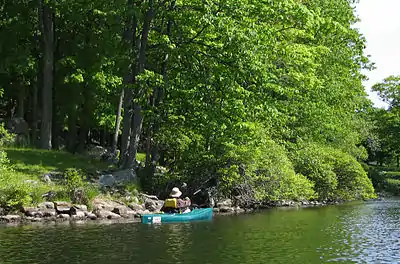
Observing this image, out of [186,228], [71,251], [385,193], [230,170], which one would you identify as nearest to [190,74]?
[230,170]

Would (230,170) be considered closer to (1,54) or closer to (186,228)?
(186,228)

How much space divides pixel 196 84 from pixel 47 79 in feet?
34.0

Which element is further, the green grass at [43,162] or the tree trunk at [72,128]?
the tree trunk at [72,128]

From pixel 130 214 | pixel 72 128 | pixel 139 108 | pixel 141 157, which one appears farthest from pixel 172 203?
pixel 72 128

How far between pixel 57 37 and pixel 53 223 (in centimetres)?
1755

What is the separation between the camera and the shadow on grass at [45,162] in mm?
25641

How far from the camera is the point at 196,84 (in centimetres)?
2644

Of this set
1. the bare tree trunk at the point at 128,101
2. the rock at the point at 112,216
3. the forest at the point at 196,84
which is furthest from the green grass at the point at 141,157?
the rock at the point at 112,216

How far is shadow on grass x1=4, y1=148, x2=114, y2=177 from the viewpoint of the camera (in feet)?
84.1

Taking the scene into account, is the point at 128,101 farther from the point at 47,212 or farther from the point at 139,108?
the point at 47,212

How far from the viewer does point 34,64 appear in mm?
31672

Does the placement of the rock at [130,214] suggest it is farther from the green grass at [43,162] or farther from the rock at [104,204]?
the green grass at [43,162]

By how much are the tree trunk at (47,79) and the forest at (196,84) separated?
83 millimetres

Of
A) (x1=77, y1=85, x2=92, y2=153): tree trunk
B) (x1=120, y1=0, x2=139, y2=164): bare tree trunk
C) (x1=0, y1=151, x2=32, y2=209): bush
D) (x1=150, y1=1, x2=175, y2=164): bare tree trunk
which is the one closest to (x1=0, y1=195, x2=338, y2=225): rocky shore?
(x1=0, y1=151, x2=32, y2=209): bush
